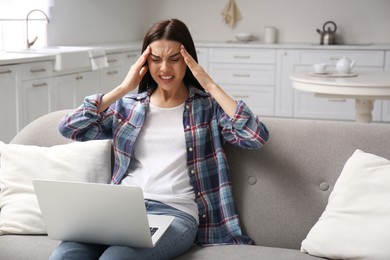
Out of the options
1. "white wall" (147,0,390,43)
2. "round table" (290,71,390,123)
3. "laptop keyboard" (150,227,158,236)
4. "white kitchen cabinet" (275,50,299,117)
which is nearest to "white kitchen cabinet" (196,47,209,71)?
"white wall" (147,0,390,43)

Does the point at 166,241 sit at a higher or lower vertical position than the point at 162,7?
lower

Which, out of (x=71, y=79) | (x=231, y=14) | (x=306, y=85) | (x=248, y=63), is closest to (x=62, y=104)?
(x=71, y=79)

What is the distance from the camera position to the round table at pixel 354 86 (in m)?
3.91

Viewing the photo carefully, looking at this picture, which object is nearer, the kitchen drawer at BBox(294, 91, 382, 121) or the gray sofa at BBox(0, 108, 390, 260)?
the gray sofa at BBox(0, 108, 390, 260)

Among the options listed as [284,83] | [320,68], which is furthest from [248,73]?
[320,68]

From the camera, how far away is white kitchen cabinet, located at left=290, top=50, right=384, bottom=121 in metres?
6.61

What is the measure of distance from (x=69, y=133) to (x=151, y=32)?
1.51 feet

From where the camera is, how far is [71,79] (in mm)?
5133

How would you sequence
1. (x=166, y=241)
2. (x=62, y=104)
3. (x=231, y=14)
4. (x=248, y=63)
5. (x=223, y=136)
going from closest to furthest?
(x=166, y=241) < (x=223, y=136) < (x=62, y=104) < (x=248, y=63) < (x=231, y=14)

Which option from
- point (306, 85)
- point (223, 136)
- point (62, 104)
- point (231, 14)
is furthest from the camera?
point (231, 14)

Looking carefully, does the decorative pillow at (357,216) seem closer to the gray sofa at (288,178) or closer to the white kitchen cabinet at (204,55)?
the gray sofa at (288,178)

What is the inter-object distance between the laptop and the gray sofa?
0.25 meters

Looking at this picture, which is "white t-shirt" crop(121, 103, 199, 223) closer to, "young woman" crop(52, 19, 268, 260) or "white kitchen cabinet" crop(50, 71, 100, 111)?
"young woman" crop(52, 19, 268, 260)

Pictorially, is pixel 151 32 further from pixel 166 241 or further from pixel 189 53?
pixel 166 241
